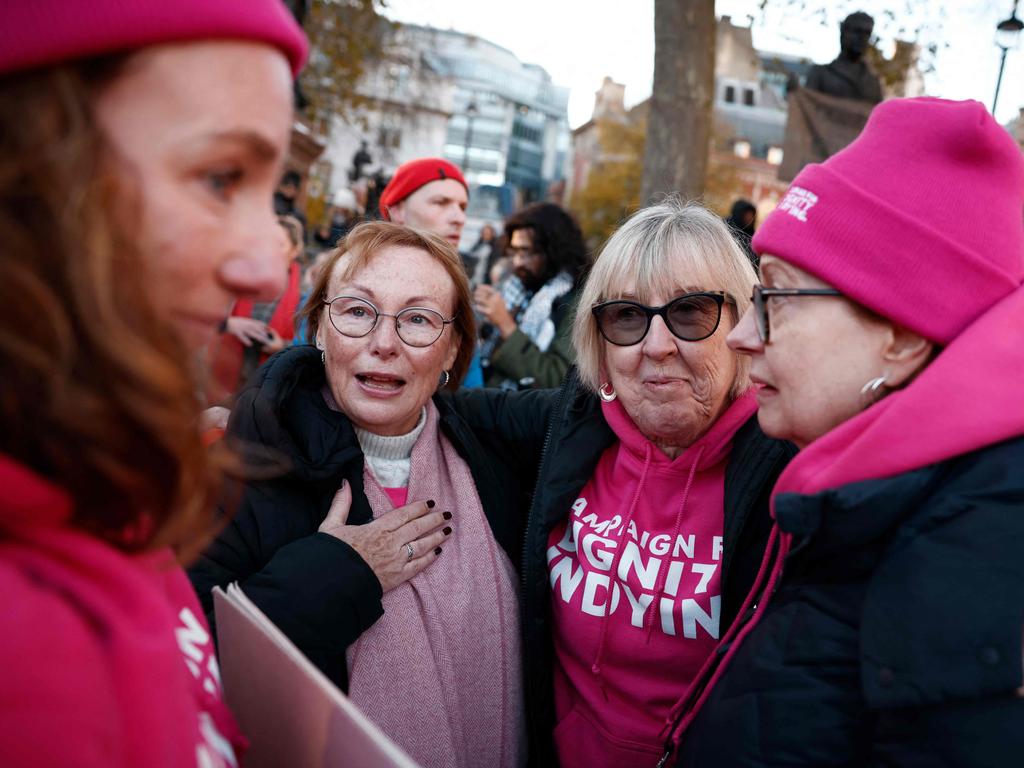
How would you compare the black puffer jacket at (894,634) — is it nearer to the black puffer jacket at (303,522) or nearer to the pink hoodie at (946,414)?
the pink hoodie at (946,414)

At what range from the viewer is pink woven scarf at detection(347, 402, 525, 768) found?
1980 mm

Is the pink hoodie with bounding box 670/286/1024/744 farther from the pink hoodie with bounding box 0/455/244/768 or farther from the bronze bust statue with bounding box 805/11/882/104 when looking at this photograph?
the bronze bust statue with bounding box 805/11/882/104

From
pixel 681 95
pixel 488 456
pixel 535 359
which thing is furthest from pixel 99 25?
pixel 681 95

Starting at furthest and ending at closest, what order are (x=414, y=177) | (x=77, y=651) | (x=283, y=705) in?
1. (x=414, y=177)
2. (x=283, y=705)
3. (x=77, y=651)

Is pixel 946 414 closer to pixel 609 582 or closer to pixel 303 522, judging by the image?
pixel 609 582

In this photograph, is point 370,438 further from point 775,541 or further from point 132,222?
point 132,222

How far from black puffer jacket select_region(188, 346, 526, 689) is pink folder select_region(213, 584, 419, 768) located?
595 millimetres

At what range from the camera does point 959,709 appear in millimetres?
1182

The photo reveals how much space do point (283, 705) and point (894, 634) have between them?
923 mm

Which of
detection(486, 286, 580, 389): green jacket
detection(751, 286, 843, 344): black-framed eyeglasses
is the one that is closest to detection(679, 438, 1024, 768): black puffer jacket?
detection(751, 286, 843, 344): black-framed eyeglasses

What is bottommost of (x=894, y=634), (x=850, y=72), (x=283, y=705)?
(x=283, y=705)

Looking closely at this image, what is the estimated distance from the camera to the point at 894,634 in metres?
1.22

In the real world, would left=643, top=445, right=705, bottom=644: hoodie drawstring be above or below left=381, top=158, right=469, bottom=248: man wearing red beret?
below

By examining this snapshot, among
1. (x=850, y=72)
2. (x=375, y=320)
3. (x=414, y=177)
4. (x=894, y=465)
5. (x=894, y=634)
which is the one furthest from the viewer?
(x=850, y=72)
